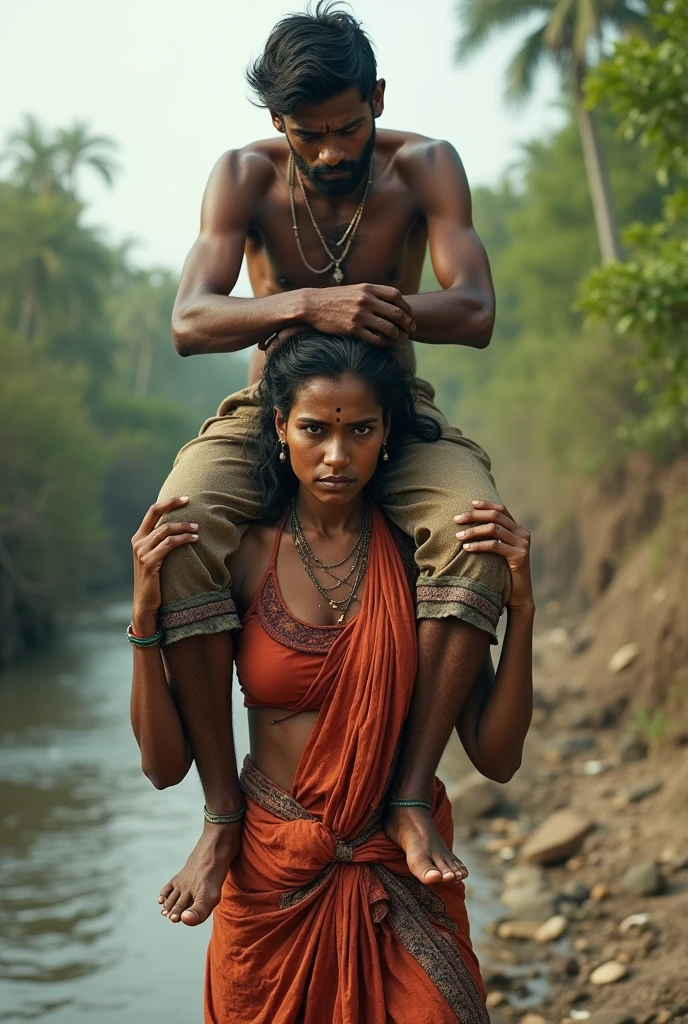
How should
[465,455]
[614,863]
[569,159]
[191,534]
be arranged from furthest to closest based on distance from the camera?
[569,159] < [614,863] < [465,455] < [191,534]

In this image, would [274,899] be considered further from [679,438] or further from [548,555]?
[548,555]

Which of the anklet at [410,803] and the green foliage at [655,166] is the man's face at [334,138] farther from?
the green foliage at [655,166]

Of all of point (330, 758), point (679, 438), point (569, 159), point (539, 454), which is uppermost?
point (569, 159)

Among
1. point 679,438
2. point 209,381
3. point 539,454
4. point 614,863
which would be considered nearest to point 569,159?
point 539,454

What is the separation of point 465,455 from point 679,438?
596 inches

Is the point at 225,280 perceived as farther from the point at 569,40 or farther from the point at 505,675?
the point at 569,40

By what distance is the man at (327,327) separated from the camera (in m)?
3.37

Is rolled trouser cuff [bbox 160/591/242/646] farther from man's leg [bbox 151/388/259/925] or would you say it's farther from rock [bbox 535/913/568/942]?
rock [bbox 535/913/568/942]

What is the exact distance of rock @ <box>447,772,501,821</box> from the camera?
11.1m

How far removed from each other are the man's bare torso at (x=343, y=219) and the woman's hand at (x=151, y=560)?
94 cm

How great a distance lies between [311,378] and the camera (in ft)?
11.1

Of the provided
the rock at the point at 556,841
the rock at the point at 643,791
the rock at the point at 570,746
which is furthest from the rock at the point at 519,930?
the rock at the point at 570,746

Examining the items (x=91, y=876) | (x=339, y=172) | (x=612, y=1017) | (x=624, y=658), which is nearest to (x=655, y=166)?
(x=339, y=172)

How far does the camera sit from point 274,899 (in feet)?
11.4
